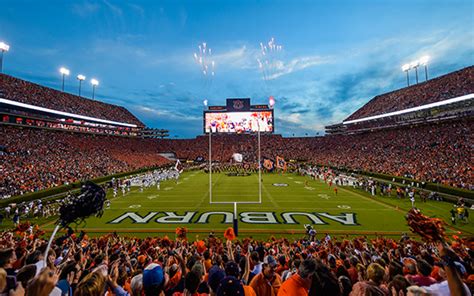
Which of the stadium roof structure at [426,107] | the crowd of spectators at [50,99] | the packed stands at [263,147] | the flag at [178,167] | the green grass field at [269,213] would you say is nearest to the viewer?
the green grass field at [269,213]

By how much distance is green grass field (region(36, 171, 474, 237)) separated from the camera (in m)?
12.0

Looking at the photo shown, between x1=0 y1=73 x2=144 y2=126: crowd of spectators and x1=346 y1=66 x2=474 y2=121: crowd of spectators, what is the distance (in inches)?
2572

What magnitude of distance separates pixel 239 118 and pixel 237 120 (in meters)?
0.68

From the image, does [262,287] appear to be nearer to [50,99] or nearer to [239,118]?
[239,118]

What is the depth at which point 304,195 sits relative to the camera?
2070 cm

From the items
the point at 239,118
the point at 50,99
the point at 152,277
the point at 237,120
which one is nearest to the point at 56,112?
the point at 50,99

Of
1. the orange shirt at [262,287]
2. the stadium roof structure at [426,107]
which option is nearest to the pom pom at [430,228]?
the orange shirt at [262,287]

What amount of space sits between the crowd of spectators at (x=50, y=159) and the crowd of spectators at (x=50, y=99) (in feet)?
15.7

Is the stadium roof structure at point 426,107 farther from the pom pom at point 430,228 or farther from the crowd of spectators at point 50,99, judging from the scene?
the crowd of spectators at point 50,99

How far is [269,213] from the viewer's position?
15.0 metres

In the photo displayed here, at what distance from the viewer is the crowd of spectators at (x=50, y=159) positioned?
2212 cm

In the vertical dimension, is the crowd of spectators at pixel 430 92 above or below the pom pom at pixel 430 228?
above

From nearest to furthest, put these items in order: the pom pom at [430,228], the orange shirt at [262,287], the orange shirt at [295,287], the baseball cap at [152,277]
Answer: the baseball cap at [152,277]
the orange shirt at [295,287]
the orange shirt at [262,287]
the pom pom at [430,228]

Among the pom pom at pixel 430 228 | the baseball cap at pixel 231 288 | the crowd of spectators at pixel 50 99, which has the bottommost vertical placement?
the baseball cap at pixel 231 288
